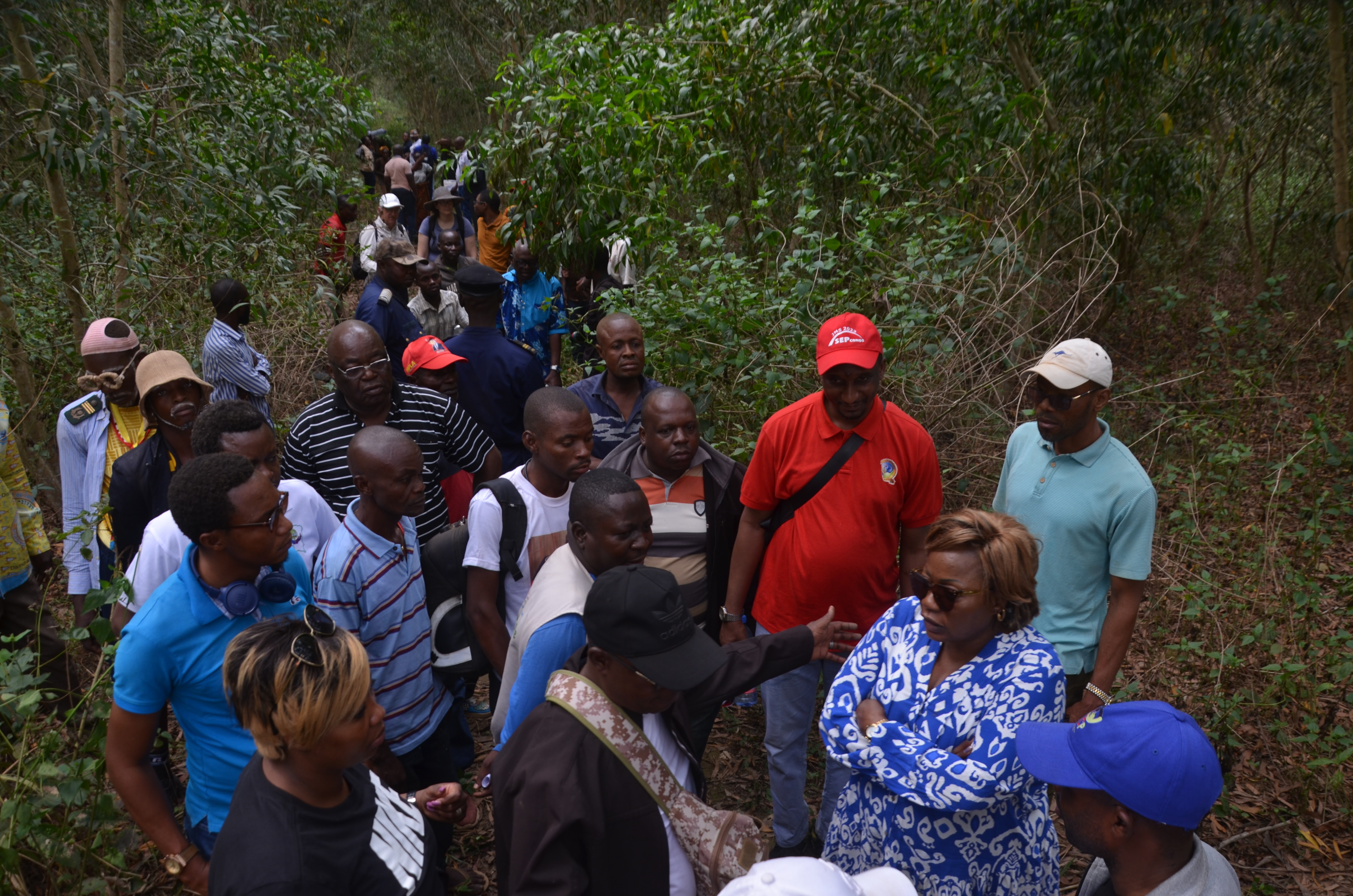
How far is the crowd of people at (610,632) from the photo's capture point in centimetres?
191

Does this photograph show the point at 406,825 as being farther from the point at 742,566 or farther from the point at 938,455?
the point at 938,455

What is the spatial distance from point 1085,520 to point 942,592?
3.20 ft

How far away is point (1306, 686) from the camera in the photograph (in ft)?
13.8

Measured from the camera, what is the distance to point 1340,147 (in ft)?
21.5

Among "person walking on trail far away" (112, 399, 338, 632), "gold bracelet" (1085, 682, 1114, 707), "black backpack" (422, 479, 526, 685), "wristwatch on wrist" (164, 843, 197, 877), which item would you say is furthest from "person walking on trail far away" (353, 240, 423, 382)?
"gold bracelet" (1085, 682, 1114, 707)

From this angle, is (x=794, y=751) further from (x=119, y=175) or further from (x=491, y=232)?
(x=491, y=232)

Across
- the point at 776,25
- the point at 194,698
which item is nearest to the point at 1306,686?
the point at 194,698

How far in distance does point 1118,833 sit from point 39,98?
25.5 ft

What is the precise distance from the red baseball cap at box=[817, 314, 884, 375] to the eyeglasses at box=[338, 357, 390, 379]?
196 cm

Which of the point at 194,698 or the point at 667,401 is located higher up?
the point at 667,401

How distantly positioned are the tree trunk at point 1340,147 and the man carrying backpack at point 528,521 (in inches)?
231

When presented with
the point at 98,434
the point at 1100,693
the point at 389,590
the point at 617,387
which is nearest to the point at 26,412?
the point at 98,434

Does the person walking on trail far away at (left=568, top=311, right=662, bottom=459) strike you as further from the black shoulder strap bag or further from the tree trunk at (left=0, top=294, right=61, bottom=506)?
the tree trunk at (left=0, top=294, right=61, bottom=506)

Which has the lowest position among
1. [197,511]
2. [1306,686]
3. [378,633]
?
[1306,686]
